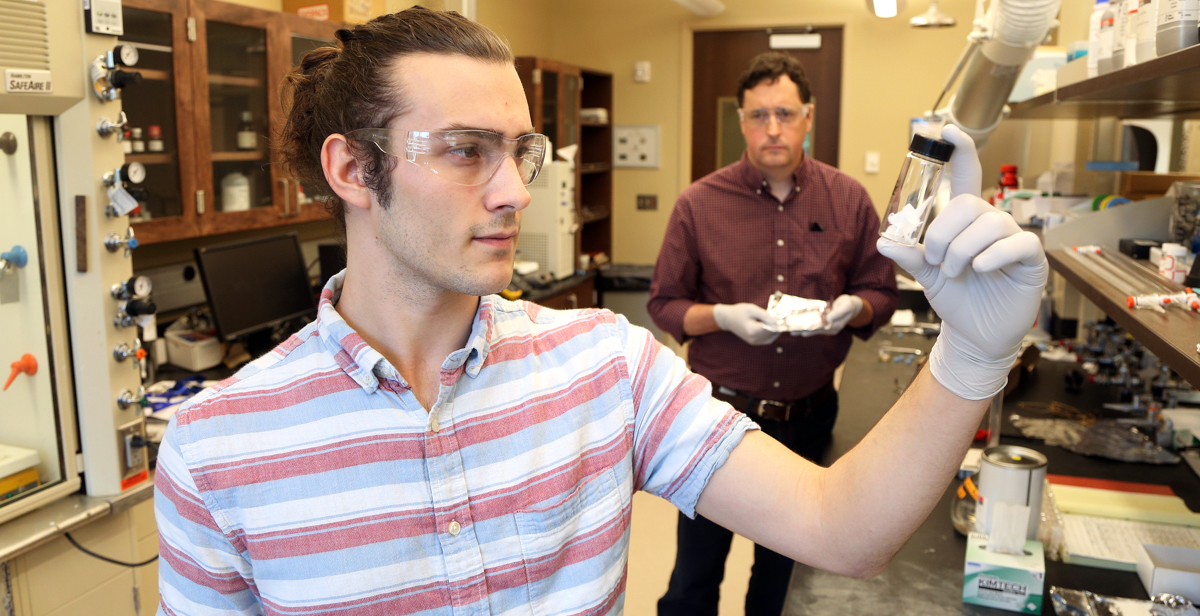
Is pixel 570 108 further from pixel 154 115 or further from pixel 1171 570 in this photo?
pixel 1171 570

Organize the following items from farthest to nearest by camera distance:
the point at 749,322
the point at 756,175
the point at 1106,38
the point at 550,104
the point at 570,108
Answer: the point at 570,108 < the point at 550,104 < the point at 756,175 < the point at 749,322 < the point at 1106,38

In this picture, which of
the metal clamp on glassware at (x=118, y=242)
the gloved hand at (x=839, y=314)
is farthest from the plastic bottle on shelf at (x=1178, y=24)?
the metal clamp on glassware at (x=118, y=242)

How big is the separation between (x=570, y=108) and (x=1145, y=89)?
3.84 m

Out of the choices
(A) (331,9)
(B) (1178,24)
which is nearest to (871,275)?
(B) (1178,24)

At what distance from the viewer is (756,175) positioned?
2438 mm

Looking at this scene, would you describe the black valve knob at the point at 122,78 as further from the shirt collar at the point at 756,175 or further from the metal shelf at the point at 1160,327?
the metal shelf at the point at 1160,327

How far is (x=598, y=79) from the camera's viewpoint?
5770 millimetres

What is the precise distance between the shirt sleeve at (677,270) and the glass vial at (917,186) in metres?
1.54

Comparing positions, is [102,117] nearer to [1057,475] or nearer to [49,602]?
[49,602]

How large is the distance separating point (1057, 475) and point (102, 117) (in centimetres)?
220

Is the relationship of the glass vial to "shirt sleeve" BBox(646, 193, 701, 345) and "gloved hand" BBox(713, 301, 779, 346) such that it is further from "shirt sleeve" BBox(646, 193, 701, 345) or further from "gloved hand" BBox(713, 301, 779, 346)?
"shirt sleeve" BBox(646, 193, 701, 345)

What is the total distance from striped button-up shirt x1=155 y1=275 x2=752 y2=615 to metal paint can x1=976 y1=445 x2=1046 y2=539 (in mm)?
616

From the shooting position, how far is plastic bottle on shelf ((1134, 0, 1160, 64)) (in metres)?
1.28

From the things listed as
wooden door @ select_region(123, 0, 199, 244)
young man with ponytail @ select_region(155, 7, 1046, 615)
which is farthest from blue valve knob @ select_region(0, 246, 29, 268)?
young man with ponytail @ select_region(155, 7, 1046, 615)
